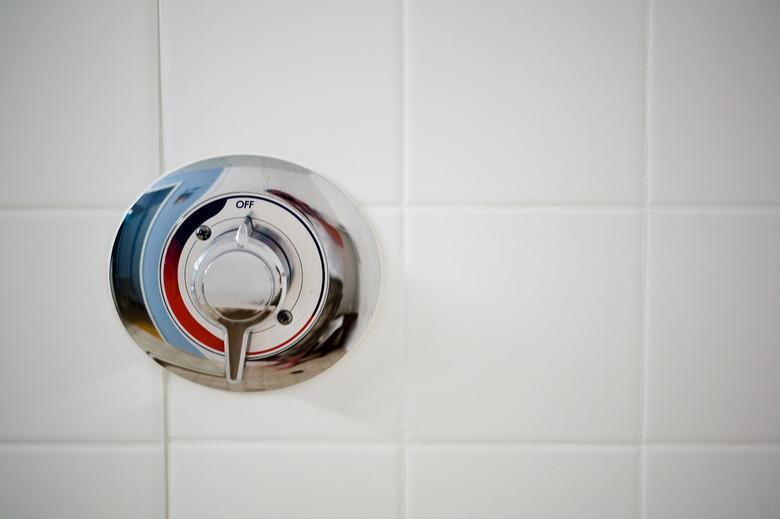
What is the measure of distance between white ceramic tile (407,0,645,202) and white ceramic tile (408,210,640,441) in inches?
1.2

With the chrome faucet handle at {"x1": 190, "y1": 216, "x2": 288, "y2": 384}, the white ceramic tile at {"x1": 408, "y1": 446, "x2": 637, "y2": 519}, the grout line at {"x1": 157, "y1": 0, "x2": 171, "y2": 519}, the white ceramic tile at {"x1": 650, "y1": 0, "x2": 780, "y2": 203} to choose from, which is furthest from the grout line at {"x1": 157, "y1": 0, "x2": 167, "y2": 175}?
the white ceramic tile at {"x1": 650, "y1": 0, "x2": 780, "y2": 203}

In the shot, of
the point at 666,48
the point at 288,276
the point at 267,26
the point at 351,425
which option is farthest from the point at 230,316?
the point at 666,48

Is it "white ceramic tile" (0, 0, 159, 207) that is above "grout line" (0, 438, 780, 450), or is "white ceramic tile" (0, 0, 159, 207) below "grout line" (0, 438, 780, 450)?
above

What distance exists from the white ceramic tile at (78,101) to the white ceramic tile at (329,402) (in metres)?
0.22

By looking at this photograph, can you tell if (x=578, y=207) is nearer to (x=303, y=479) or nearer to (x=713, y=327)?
(x=713, y=327)

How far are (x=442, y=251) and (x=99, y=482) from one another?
1.42 ft

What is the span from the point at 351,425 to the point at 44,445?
0.32 m

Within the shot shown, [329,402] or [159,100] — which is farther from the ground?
[159,100]

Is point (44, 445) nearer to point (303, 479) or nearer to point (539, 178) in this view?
point (303, 479)

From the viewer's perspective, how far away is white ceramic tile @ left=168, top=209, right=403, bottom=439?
496mm

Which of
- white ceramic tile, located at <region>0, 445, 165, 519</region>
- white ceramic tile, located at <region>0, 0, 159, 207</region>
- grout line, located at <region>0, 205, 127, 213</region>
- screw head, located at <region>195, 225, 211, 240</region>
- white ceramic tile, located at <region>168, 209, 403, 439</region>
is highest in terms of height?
white ceramic tile, located at <region>0, 0, 159, 207</region>

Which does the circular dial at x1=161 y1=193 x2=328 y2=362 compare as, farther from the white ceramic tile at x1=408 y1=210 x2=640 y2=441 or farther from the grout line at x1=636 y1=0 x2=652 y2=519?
the grout line at x1=636 y1=0 x2=652 y2=519

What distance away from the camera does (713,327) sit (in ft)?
1.63

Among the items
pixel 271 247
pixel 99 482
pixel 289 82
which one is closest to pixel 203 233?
pixel 271 247
